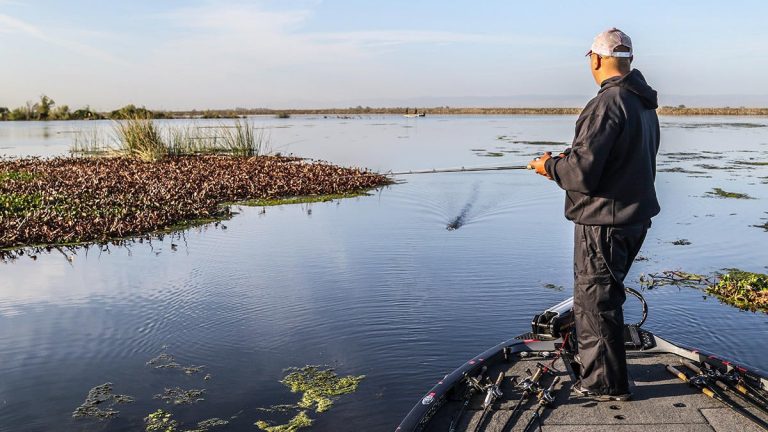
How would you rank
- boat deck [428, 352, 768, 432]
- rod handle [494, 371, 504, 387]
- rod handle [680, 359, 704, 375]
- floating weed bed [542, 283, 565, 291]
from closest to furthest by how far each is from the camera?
boat deck [428, 352, 768, 432]
rod handle [494, 371, 504, 387]
rod handle [680, 359, 704, 375]
floating weed bed [542, 283, 565, 291]

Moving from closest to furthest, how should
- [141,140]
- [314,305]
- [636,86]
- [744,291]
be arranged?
[636,86] < [314,305] < [744,291] < [141,140]

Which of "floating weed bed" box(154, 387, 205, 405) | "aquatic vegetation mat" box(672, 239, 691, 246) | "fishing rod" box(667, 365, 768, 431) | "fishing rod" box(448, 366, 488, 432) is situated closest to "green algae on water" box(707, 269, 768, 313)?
"aquatic vegetation mat" box(672, 239, 691, 246)

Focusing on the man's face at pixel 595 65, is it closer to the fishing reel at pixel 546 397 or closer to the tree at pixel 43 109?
the fishing reel at pixel 546 397

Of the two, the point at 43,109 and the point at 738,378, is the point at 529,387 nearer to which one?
the point at 738,378

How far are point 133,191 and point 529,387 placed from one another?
13486mm

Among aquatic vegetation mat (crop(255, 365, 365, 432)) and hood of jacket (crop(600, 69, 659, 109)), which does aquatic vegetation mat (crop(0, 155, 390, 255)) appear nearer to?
aquatic vegetation mat (crop(255, 365, 365, 432))

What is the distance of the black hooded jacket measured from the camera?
4328mm

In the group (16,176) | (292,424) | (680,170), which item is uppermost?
(16,176)

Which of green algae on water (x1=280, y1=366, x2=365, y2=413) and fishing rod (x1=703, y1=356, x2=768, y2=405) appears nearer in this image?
fishing rod (x1=703, y1=356, x2=768, y2=405)

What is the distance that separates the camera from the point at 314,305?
8.46 m

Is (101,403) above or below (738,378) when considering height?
below

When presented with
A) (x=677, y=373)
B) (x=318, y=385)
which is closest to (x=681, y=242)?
(x=677, y=373)

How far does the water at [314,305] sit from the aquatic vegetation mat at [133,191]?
1.03m

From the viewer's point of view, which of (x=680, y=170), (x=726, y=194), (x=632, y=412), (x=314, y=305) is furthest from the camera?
(x=680, y=170)
